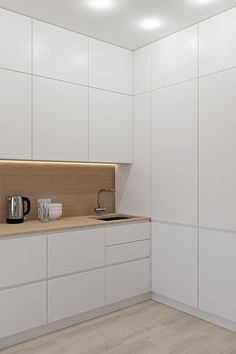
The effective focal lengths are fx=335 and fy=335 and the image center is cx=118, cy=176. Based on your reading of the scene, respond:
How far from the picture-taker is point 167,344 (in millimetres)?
2631

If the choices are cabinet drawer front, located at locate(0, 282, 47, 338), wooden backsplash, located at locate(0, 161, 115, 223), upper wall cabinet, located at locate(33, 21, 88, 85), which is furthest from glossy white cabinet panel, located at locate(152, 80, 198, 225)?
cabinet drawer front, located at locate(0, 282, 47, 338)

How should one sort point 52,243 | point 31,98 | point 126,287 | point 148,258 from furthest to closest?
point 148,258 → point 126,287 → point 31,98 → point 52,243

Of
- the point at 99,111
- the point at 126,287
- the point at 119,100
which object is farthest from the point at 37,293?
the point at 119,100

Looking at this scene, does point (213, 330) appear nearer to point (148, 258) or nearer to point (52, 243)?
point (148, 258)

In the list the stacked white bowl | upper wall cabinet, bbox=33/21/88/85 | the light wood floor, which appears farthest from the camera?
the stacked white bowl

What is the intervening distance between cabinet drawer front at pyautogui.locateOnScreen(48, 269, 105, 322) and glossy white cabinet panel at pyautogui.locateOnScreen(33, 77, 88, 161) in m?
1.13

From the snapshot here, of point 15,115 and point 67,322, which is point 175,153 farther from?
point 67,322

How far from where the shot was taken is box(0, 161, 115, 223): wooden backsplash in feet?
10.7

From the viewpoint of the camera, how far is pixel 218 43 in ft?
9.75

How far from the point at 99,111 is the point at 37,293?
6.21ft

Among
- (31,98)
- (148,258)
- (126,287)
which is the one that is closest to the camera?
(31,98)

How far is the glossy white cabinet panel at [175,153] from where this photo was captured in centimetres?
319

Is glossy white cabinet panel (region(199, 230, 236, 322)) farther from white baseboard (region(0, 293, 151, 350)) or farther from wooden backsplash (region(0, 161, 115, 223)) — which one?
wooden backsplash (region(0, 161, 115, 223))

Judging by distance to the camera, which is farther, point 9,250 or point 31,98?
point 31,98
